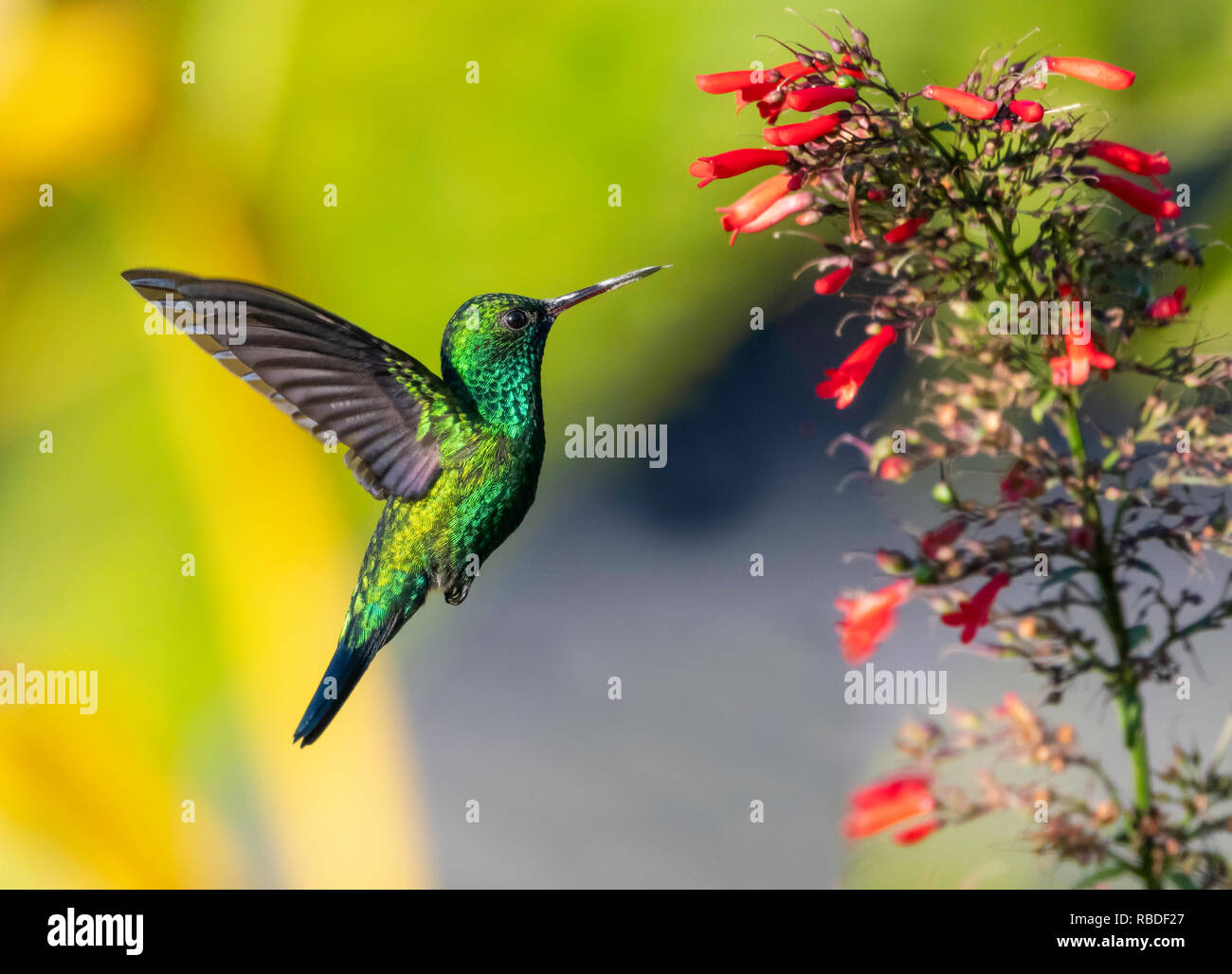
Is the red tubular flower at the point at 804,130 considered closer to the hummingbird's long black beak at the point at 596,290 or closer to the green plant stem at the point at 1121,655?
the hummingbird's long black beak at the point at 596,290

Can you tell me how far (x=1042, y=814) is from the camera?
0.90 metres

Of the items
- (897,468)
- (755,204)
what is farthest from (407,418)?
(897,468)

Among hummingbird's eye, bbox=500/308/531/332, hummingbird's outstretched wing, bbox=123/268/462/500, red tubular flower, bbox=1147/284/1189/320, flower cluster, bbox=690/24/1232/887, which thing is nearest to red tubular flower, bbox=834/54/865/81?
flower cluster, bbox=690/24/1232/887

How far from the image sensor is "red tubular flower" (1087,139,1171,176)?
103cm

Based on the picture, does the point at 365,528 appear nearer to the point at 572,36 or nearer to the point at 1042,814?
the point at 572,36

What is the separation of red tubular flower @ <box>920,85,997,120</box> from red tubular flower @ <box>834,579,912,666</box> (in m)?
0.40

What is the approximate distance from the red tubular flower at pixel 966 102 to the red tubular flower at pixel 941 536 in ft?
1.13

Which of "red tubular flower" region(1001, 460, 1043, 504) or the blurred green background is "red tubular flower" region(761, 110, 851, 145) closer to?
"red tubular flower" region(1001, 460, 1043, 504)

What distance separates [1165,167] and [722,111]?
137 cm

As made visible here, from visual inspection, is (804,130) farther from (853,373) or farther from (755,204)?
(853,373)

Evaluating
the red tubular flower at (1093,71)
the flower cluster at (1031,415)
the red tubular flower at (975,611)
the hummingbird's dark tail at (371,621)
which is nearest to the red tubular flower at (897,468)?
the flower cluster at (1031,415)

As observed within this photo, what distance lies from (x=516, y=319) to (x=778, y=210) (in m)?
0.32

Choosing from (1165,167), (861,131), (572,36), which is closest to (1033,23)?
(572,36)

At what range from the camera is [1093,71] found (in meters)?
1.09
